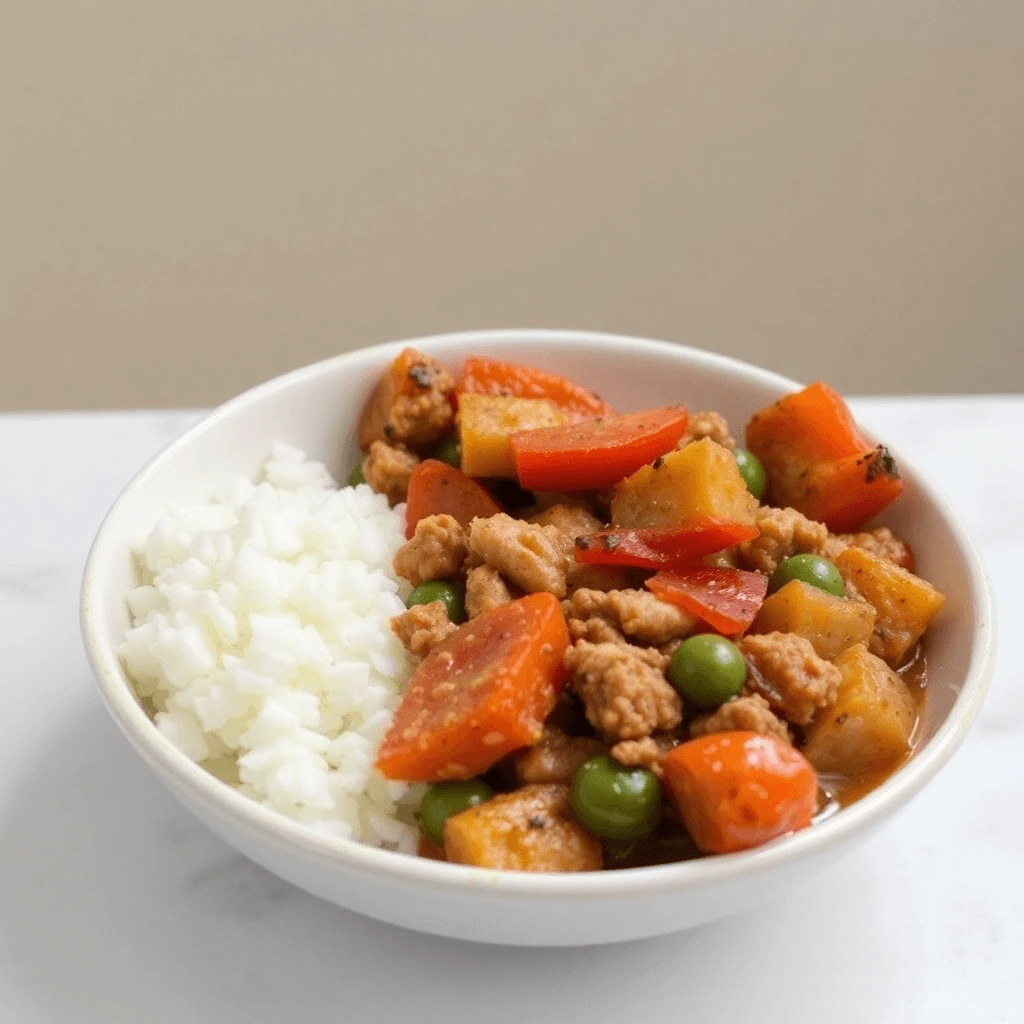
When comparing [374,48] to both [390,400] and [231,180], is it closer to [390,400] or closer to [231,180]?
[231,180]

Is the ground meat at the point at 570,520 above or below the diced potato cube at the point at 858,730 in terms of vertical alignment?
above

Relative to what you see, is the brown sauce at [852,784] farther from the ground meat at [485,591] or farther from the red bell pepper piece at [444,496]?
the red bell pepper piece at [444,496]

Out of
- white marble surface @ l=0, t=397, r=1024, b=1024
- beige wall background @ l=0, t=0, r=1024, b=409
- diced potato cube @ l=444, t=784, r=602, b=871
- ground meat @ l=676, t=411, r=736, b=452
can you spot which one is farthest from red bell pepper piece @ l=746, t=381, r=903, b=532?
beige wall background @ l=0, t=0, r=1024, b=409

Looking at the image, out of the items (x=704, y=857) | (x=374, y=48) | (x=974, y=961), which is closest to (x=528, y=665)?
(x=704, y=857)

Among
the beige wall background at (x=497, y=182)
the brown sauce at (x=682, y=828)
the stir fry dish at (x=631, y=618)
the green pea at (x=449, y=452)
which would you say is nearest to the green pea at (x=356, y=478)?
the stir fry dish at (x=631, y=618)

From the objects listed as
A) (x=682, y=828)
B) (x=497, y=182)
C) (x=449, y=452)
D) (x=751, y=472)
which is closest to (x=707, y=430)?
(x=751, y=472)

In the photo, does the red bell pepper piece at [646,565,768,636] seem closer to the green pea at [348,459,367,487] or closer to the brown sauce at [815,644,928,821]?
the brown sauce at [815,644,928,821]

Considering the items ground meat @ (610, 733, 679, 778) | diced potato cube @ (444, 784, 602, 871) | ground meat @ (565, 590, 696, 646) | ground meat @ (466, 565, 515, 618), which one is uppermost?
ground meat @ (565, 590, 696, 646)
